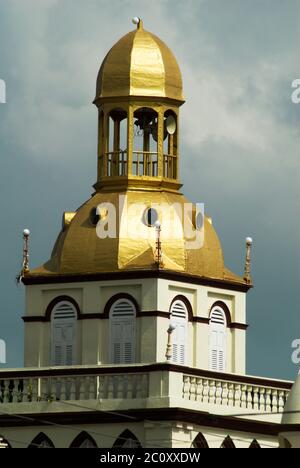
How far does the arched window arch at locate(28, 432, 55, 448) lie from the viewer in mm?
113938

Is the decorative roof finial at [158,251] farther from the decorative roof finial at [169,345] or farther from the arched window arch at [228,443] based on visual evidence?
the arched window arch at [228,443]

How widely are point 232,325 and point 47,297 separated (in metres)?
5.99

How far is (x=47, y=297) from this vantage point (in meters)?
118

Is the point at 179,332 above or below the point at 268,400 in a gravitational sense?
above

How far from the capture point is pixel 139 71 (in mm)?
119250

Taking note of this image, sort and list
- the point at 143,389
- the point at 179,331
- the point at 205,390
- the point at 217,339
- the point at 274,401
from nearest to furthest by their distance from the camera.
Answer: the point at 143,389
the point at 205,390
the point at 274,401
the point at 179,331
the point at 217,339

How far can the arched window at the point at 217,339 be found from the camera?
11781cm

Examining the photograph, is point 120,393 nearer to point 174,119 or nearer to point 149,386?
point 149,386

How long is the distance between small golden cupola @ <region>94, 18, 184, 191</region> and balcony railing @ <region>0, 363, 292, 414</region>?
7330mm

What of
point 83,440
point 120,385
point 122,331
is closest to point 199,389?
point 120,385

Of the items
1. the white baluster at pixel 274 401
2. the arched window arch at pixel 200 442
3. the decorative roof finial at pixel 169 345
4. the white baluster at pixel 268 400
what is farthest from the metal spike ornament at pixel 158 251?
the arched window arch at pixel 200 442

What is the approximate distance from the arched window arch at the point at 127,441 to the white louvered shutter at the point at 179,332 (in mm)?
4251

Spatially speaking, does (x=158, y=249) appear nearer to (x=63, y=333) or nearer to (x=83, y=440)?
(x=63, y=333)

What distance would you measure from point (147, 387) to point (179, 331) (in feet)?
13.6
